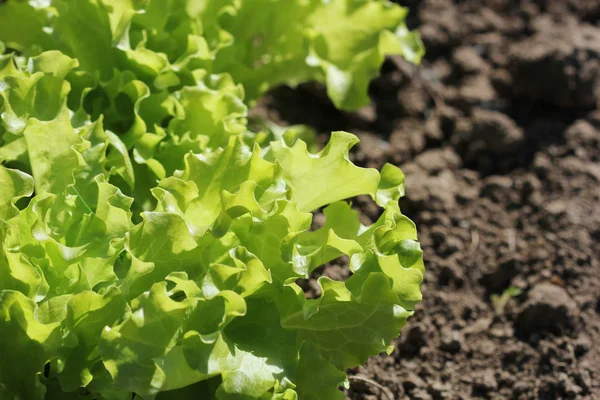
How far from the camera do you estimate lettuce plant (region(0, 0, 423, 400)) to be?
198 cm

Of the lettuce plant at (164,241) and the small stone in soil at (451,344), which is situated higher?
the lettuce plant at (164,241)

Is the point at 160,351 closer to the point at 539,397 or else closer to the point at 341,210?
the point at 341,210

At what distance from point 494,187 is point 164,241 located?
1.92 m

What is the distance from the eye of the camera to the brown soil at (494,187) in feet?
9.43

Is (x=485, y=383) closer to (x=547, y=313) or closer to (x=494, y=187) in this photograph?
(x=547, y=313)

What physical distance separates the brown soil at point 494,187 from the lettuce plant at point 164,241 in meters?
0.68

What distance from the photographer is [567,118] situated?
3.86m

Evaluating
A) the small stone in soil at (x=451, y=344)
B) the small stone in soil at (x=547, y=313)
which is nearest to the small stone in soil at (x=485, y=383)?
the small stone in soil at (x=451, y=344)

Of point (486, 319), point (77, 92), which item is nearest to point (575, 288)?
point (486, 319)

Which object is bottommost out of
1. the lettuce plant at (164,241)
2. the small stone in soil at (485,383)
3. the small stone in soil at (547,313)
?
the small stone in soil at (485,383)

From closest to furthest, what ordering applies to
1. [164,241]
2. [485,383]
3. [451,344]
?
[164,241] < [485,383] < [451,344]

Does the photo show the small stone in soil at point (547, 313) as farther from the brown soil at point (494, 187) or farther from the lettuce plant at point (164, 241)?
the lettuce plant at point (164, 241)

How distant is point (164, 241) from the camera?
2.09 m

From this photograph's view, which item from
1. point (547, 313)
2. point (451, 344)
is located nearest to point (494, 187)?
point (547, 313)
